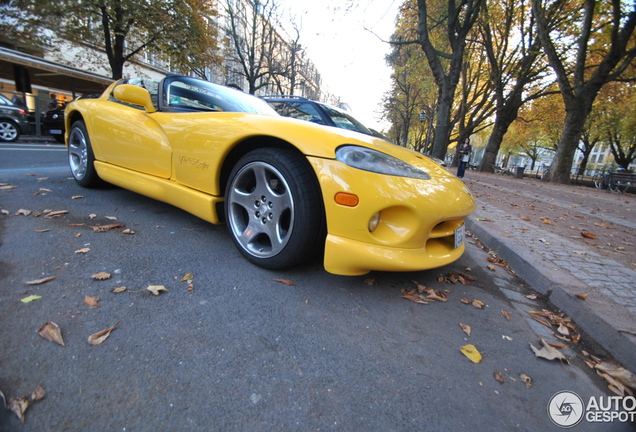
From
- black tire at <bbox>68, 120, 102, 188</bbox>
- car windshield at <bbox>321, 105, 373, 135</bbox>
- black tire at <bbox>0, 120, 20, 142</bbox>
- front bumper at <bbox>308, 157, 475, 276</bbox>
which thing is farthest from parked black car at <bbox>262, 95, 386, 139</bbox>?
black tire at <bbox>0, 120, 20, 142</bbox>

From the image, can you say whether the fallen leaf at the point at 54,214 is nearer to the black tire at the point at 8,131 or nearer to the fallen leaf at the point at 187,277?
the fallen leaf at the point at 187,277

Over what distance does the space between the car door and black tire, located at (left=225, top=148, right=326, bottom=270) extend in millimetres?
780

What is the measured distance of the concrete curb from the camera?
64.3 inches

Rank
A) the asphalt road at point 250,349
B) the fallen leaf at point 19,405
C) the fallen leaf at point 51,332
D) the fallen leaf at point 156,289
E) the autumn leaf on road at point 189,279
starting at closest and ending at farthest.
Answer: the fallen leaf at point 19,405, the asphalt road at point 250,349, the fallen leaf at point 51,332, the fallen leaf at point 156,289, the autumn leaf on road at point 189,279

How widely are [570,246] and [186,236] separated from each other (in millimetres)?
4066

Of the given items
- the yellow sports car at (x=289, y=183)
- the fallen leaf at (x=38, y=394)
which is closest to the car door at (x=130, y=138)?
the yellow sports car at (x=289, y=183)

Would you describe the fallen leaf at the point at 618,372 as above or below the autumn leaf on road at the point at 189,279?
below

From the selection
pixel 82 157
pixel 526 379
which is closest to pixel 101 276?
pixel 526 379

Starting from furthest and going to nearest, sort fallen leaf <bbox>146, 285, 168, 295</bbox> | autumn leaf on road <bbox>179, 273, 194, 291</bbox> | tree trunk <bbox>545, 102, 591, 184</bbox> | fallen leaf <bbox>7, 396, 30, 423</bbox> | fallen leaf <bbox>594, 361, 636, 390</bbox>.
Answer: tree trunk <bbox>545, 102, 591, 184</bbox> → autumn leaf on road <bbox>179, 273, 194, 291</bbox> → fallen leaf <bbox>146, 285, 168, 295</bbox> → fallen leaf <bbox>594, 361, 636, 390</bbox> → fallen leaf <bbox>7, 396, 30, 423</bbox>

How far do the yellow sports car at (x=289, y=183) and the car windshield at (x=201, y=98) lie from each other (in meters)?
0.01

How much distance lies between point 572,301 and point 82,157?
5.00 metres

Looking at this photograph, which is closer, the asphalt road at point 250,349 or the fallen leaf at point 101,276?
the asphalt road at point 250,349

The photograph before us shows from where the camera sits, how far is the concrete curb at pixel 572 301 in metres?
1.63

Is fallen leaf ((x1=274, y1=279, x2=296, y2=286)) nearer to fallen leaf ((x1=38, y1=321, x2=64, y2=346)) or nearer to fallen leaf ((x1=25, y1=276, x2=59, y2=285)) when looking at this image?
fallen leaf ((x1=38, y1=321, x2=64, y2=346))
